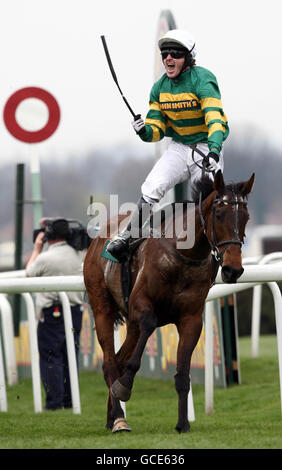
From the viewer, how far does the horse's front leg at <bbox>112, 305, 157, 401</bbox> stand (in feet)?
20.2

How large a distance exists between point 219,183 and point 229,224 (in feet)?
0.85

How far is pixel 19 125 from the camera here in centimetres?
1075

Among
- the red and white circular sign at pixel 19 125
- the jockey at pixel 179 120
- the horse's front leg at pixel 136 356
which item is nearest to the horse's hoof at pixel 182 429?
the horse's front leg at pixel 136 356

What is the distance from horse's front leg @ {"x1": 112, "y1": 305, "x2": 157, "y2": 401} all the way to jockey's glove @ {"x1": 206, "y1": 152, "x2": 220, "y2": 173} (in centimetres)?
87

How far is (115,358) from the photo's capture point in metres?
7.05

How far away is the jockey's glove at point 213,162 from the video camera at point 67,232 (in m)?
3.41

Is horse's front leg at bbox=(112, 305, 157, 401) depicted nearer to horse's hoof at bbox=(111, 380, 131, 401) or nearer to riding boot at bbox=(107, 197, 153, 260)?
horse's hoof at bbox=(111, 380, 131, 401)

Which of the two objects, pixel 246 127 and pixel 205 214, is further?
pixel 246 127

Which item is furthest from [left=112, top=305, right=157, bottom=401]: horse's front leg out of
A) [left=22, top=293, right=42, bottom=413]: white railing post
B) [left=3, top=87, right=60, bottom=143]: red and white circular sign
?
[left=3, top=87, right=60, bottom=143]: red and white circular sign

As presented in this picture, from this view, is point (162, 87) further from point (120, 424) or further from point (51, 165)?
point (51, 165)

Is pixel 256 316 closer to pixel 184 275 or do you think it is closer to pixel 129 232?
pixel 129 232

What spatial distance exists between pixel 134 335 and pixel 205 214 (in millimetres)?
907
